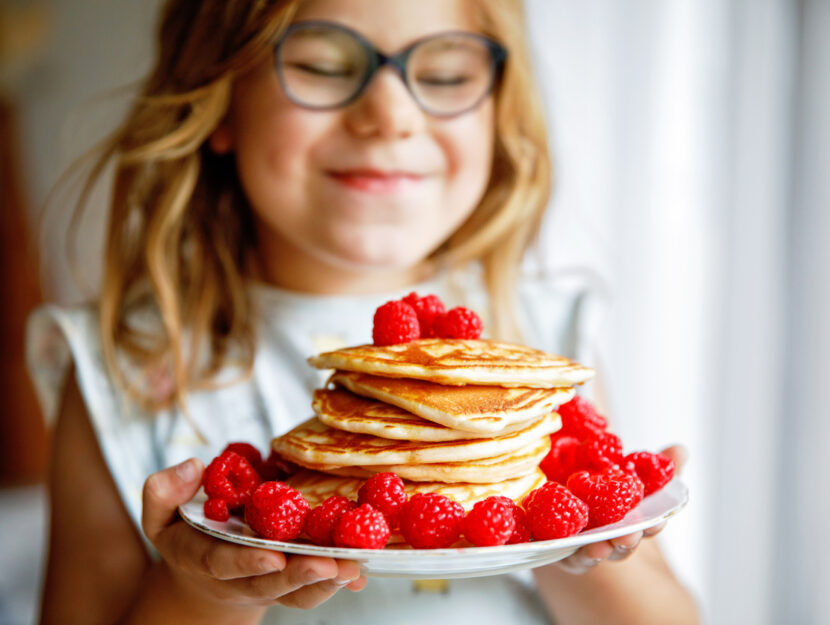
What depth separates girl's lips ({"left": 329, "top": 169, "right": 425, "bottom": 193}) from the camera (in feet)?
4.68

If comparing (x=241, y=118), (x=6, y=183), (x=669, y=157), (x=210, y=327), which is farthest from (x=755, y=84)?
(x=6, y=183)

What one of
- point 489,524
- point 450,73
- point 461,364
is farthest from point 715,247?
point 489,524

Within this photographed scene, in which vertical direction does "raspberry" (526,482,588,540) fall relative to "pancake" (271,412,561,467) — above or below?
below

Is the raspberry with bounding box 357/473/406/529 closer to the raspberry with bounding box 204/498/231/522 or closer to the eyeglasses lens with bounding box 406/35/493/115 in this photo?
the raspberry with bounding box 204/498/231/522

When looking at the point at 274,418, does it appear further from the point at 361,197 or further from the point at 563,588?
the point at 563,588

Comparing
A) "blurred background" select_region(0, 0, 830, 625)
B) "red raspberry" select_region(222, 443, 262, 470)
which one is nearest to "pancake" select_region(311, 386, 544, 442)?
"red raspberry" select_region(222, 443, 262, 470)

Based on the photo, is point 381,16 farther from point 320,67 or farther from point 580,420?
point 580,420

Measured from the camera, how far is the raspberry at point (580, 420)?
1.04 metres

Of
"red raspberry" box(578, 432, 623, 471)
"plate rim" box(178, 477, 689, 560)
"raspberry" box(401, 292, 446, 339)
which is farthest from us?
"raspberry" box(401, 292, 446, 339)

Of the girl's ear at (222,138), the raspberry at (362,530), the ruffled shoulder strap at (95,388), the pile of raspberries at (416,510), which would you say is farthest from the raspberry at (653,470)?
the girl's ear at (222,138)

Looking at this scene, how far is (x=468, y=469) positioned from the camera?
0.91 metres

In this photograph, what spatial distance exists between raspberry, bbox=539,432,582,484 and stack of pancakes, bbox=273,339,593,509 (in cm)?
4

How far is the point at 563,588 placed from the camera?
1.33 meters

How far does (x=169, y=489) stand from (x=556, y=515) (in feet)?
1.65
